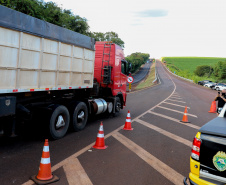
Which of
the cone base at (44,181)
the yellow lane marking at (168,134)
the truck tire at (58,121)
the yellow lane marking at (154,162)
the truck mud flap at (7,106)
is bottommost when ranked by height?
the yellow lane marking at (154,162)

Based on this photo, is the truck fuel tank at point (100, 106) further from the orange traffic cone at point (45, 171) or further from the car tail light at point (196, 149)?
the car tail light at point (196, 149)

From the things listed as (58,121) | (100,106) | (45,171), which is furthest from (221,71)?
(45,171)

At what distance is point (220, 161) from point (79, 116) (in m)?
5.97

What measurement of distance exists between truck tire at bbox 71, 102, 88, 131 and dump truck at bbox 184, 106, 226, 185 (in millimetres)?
5242

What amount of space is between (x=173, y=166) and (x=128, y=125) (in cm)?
369

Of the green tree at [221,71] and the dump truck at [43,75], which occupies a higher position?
the green tree at [221,71]

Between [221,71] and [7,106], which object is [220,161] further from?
[221,71]

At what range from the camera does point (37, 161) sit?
17.6ft

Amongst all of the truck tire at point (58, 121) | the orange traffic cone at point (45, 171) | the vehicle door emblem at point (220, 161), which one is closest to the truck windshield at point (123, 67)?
the truck tire at point (58, 121)

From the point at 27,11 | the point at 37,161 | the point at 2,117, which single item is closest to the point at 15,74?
the point at 2,117

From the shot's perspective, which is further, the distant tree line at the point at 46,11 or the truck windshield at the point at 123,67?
the distant tree line at the point at 46,11

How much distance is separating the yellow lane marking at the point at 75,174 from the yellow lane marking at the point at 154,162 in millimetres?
1610

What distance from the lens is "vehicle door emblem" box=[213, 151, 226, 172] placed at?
130 inches

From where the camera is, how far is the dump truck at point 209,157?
3326 millimetres
